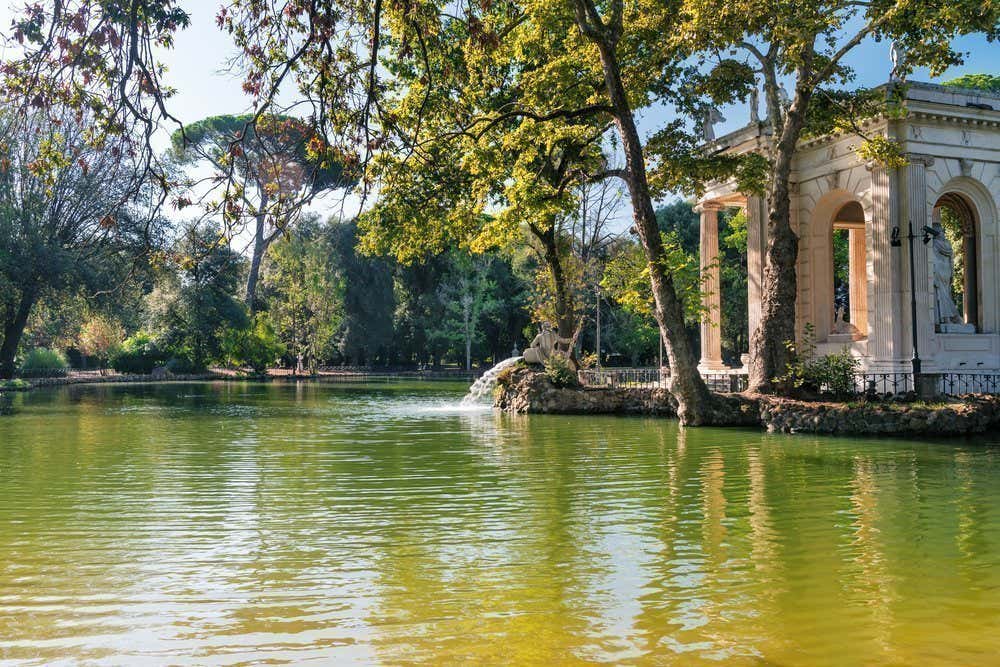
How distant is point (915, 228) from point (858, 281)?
712 centimetres

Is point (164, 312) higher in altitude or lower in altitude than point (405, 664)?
higher

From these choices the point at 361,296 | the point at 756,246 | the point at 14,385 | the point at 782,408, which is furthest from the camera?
the point at 361,296

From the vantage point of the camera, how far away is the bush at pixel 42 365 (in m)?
51.9

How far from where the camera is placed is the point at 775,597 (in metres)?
5.93

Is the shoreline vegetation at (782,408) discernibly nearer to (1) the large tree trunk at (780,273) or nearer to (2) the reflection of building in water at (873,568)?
(1) the large tree trunk at (780,273)

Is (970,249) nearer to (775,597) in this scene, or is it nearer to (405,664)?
(775,597)

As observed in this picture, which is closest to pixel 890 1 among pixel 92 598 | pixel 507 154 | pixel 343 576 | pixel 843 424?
pixel 843 424

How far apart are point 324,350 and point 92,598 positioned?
209 feet

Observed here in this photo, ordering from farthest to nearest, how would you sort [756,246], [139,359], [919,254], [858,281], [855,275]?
[139,359]
[855,275]
[858,281]
[756,246]
[919,254]

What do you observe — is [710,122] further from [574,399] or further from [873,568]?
[873,568]

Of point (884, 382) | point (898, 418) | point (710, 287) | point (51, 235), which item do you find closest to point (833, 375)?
point (884, 382)

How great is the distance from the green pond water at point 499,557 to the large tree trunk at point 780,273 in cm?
728

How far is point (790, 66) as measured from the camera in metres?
20.5

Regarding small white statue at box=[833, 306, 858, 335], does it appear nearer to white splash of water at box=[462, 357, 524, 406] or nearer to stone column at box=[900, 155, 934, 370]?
stone column at box=[900, 155, 934, 370]
